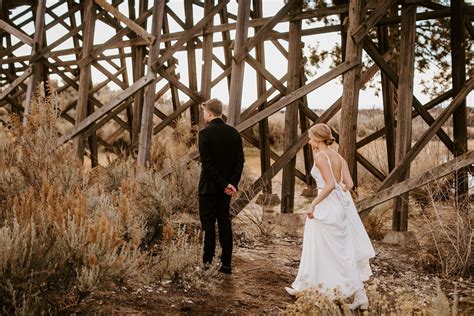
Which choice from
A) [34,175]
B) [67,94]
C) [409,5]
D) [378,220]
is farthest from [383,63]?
[67,94]

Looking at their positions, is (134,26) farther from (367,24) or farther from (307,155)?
(307,155)

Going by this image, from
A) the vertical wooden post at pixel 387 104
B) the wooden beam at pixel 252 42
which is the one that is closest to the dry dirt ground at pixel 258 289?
the vertical wooden post at pixel 387 104

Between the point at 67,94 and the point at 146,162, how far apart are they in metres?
18.6

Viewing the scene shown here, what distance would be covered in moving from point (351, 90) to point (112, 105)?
10.1ft

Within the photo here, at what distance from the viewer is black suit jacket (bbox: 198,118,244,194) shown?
4.35 m

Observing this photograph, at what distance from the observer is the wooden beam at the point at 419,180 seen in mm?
4922

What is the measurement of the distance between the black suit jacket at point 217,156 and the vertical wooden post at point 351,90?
174cm

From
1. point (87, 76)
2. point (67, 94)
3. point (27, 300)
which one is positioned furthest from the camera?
point (67, 94)

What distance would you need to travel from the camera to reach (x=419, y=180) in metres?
5.21

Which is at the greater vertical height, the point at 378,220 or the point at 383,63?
the point at 383,63

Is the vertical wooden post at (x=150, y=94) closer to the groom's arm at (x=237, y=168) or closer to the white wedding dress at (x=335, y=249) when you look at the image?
the groom's arm at (x=237, y=168)

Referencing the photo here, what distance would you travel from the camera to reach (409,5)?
6.05m

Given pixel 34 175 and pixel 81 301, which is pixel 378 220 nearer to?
pixel 34 175

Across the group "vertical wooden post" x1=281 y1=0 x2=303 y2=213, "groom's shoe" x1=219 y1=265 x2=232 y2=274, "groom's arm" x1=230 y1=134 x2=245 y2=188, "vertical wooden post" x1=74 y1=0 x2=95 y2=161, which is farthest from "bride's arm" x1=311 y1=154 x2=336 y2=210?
"vertical wooden post" x1=74 y1=0 x2=95 y2=161
